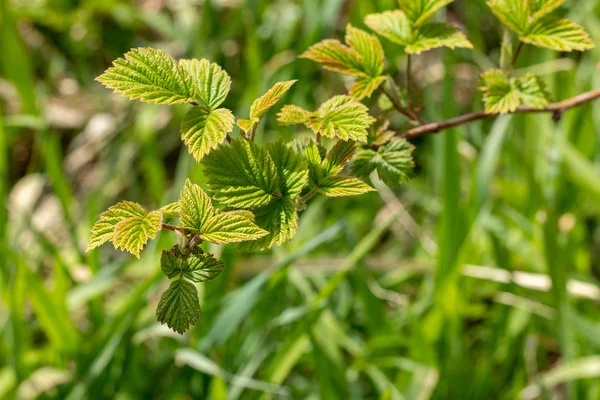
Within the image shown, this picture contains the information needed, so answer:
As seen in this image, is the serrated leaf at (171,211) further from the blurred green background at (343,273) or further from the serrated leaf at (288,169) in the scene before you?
the blurred green background at (343,273)

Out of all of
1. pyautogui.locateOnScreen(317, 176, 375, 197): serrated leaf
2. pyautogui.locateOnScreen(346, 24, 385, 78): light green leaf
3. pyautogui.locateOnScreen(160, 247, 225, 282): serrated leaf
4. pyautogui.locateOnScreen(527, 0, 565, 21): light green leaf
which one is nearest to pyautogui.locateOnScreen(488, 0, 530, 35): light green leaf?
pyautogui.locateOnScreen(527, 0, 565, 21): light green leaf

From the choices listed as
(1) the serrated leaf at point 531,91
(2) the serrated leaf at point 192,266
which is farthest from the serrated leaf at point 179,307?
(1) the serrated leaf at point 531,91

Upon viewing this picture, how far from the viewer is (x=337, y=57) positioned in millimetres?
552

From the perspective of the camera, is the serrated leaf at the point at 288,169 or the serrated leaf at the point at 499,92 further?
the serrated leaf at the point at 499,92

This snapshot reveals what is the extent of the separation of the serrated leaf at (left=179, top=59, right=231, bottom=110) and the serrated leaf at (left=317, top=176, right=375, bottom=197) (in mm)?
93

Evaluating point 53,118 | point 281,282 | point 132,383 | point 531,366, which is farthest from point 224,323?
point 53,118

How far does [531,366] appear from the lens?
1.23 meters

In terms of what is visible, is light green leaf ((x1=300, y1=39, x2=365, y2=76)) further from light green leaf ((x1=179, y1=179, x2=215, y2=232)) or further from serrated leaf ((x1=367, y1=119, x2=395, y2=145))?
light green leaf ((x1=179, y1=179, x2=215, y2=232))

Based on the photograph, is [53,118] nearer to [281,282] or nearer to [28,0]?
[28,0]

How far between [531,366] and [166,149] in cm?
123

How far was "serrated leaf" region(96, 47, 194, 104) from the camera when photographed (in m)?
0.42

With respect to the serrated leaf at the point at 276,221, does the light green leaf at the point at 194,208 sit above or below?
above

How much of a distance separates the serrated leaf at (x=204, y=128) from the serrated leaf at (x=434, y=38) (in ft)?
0.64

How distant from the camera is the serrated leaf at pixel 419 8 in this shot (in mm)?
551
